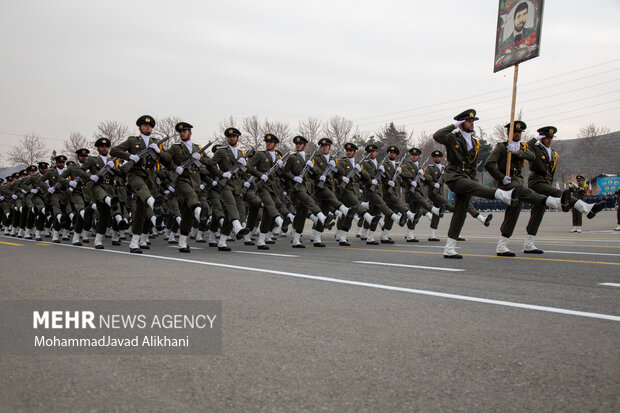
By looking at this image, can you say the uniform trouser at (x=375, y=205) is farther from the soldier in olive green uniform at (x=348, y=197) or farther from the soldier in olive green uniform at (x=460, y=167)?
the soldier in olive green uniform at (x=460, y=167)

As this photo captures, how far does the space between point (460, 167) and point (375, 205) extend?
15.4 ft

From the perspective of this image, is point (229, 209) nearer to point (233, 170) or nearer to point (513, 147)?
point (233, 170)

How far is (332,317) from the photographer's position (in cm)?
425

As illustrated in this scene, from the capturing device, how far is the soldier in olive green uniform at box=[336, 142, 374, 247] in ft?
43.8

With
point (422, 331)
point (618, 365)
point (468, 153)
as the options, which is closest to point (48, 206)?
point (468, 153)

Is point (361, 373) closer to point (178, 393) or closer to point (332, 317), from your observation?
point (178, 393)

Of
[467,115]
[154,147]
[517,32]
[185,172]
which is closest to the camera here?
[467,115]

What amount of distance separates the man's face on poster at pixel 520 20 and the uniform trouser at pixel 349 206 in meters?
5.10

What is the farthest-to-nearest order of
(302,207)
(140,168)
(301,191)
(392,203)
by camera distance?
(392,203) < (302,207) < (301,191) < (140,168)

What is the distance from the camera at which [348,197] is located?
13680 mm

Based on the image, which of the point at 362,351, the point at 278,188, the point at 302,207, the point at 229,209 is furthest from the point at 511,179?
the point at 362,351

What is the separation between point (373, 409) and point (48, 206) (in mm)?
16639

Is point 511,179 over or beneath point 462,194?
over

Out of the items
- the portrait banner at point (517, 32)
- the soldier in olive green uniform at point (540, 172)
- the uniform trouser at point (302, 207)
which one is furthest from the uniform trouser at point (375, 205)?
the soldier in olive green uniform at point (540, 172)
